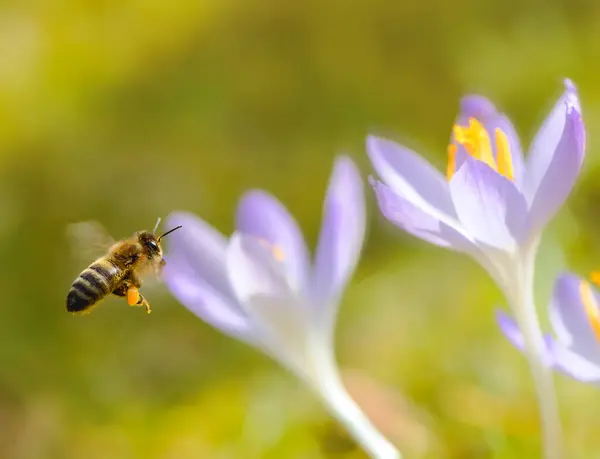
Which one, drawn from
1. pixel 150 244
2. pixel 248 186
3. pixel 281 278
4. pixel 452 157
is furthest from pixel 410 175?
pixel 248 186

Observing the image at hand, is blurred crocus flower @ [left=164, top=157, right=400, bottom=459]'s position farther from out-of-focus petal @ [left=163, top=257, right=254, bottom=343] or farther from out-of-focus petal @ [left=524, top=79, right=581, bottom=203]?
out-of-focus petal @ [left=524, top=79, right=581, bottom=203]

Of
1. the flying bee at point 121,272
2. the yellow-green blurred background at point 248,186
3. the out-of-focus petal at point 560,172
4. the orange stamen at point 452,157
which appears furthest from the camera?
the yellow-green blurred background at point 248,186

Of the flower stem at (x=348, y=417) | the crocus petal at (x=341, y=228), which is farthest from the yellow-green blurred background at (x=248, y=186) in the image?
the crocus petal at (x=341, y=228)

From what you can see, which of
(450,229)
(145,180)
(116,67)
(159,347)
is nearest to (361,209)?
(450,229)

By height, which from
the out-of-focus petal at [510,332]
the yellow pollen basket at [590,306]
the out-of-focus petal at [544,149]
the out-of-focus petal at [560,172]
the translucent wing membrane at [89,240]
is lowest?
the yellow pollen basket at [590,306]

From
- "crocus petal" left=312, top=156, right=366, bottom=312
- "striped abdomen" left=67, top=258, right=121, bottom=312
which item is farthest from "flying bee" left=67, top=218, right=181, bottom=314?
"crocus petal" left=312, top=156, right=366, bottom=312

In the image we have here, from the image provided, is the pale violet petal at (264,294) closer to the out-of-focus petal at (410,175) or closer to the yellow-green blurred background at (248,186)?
the out-of-focus petal at (410,175)

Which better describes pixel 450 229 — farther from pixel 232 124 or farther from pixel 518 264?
pixel 232 124
